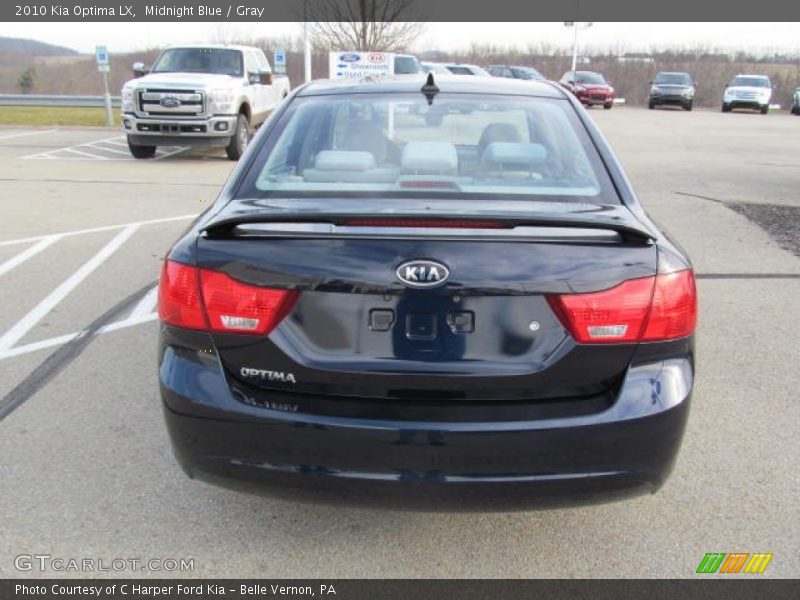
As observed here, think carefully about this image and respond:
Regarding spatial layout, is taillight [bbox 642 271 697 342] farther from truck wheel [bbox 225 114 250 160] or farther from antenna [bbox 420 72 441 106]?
truck wheel [bbox 225 114 250 160]

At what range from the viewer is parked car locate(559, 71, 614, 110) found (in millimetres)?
32031

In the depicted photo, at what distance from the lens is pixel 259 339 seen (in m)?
2.19

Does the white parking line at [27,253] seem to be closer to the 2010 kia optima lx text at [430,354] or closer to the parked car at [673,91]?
the 2010 kia optima lx text at [430,354]

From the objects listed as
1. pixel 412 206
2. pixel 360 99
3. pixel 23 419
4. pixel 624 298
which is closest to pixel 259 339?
pixel 412 206

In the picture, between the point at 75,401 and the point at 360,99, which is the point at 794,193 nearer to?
the point at 360,99

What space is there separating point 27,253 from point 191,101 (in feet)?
21.7

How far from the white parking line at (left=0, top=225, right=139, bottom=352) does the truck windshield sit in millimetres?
7344

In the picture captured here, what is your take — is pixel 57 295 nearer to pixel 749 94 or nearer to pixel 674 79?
pixel 749 94

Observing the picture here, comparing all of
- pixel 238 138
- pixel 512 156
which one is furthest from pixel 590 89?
pixel 512 156

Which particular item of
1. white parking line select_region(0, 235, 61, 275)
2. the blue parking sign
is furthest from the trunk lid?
the blue parking sign

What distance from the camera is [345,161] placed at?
2957mm

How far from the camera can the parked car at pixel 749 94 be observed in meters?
31.4
